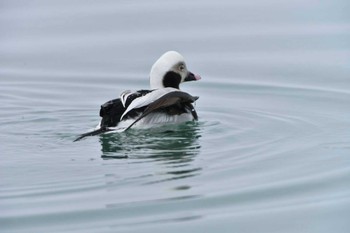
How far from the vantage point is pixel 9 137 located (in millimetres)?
8531

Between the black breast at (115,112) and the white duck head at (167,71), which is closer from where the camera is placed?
the black breast at (115,112)

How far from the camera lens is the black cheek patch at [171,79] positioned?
9.49 m

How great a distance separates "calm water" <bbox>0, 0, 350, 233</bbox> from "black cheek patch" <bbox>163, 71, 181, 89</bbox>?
1.15 ft

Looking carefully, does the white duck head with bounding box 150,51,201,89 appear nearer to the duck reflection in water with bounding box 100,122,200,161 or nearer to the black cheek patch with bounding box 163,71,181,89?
the black cheek patch with bounding box 163,71,181,89

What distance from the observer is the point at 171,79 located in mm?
9508

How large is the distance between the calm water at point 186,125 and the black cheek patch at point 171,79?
0.35 meters

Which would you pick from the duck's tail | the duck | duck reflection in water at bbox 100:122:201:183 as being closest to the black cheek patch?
the duck

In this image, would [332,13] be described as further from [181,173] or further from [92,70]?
[181,173]

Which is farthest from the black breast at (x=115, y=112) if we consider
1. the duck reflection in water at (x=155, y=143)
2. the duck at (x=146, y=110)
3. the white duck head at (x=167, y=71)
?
the white duck head at (x=167, y=71)

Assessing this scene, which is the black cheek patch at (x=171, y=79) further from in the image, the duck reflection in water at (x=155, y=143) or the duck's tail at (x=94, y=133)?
the duck's tail at (x=94, y=133)

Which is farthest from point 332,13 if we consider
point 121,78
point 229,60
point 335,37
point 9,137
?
point 9,137

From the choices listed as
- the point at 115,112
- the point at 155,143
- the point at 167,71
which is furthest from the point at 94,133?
the point at 167,71

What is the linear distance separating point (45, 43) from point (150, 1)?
2.19 m

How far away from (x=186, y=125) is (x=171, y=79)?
76 cm
